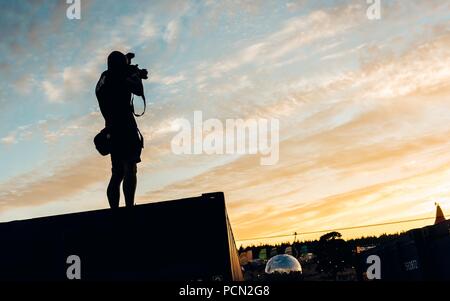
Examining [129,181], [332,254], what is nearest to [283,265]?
[332,254]

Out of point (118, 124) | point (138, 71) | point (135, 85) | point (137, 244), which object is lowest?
point (137, 244)

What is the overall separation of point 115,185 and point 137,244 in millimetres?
1694

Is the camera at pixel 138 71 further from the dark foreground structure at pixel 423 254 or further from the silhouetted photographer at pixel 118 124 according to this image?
the dark foreground structure at pixel 423 254

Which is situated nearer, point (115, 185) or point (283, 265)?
point (115, 185)

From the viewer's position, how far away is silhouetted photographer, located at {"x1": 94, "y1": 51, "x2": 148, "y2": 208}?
5355 mm

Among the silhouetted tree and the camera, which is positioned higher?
the camera

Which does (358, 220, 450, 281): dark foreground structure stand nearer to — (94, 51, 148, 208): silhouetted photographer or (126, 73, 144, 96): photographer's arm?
(94, 51, 148, 208): silhouetted photographer

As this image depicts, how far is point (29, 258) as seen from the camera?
4117mm

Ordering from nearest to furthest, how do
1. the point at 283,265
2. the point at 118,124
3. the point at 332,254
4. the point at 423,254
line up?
the point at 118,124, the point at 423,254, the point at 283,265, the point at 332,254

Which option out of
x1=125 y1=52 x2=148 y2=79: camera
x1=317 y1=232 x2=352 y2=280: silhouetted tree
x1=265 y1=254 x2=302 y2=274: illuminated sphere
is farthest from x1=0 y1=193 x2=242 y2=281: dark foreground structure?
x1=317 y1=232 x2=352 y2=280: silhouetted tree

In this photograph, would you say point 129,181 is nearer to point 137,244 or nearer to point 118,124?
point 118,124

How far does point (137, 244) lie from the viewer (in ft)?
12.7

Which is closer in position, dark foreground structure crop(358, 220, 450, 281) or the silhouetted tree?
dark foreground structure crop(358, 220, 450, 281)
